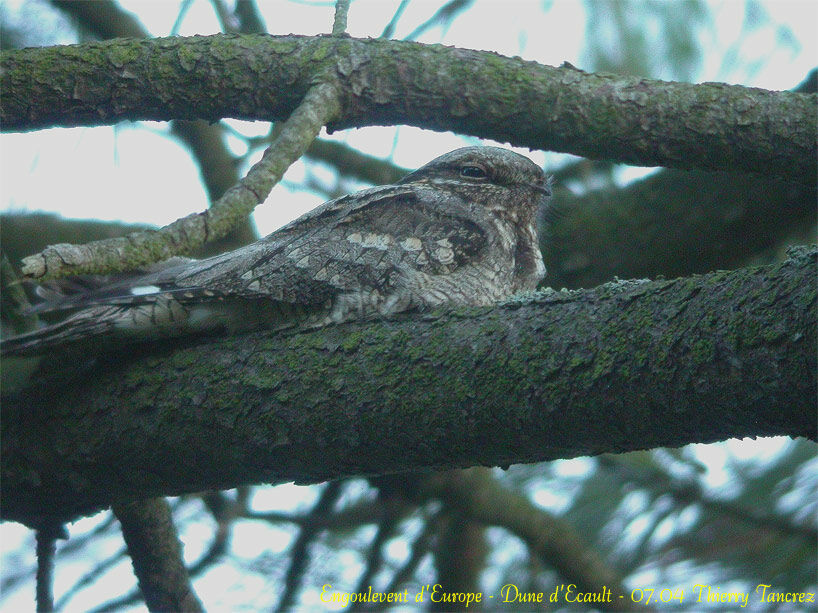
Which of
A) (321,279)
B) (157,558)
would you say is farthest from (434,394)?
(157,558)

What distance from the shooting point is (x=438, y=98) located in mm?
2881

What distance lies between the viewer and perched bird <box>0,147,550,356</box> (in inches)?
98.4

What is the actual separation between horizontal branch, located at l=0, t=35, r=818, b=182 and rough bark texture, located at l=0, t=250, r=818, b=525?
2.84ft

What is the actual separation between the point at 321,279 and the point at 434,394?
2.26 ft

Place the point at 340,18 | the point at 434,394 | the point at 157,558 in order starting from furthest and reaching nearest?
the point at 340,18 < the point at 157,558 < the point at 434,394

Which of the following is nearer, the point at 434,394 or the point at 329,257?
the point at 434,394

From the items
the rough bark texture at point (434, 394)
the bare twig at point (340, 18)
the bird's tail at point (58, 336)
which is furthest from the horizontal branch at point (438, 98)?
the rough bark texture at point (434, 394)

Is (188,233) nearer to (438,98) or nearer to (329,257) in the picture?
(329,257)

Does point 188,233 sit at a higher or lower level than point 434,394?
higher

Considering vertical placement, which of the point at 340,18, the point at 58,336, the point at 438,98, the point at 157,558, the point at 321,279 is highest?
the point at 340,18

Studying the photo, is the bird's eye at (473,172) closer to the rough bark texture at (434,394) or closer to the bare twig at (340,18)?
the bare twig at (340,18)

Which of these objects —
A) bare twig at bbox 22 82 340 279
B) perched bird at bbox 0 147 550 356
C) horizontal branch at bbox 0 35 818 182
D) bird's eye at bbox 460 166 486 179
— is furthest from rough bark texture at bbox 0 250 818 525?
bird's eye at bbox 460 166 486 179

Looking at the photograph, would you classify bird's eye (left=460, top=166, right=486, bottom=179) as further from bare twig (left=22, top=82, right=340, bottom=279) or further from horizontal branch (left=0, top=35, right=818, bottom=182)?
bare twig (left=22, top=82, right=340, bottom=279)

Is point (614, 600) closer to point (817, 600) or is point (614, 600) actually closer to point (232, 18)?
point (817, 600)
